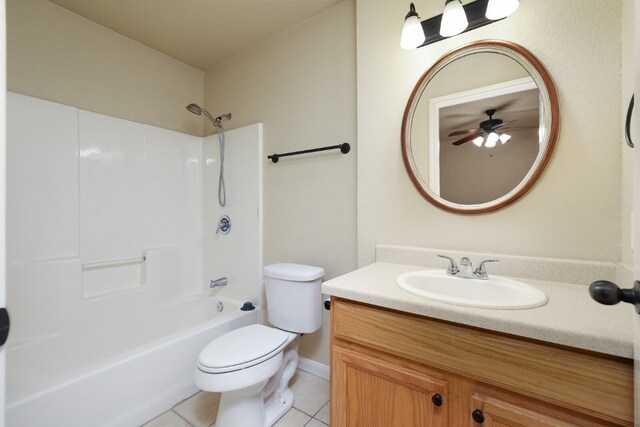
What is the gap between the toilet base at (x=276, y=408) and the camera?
141 centimetres

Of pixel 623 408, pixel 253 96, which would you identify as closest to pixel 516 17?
pixel 623 408

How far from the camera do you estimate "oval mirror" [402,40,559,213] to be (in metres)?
1.13

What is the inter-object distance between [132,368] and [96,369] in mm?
149

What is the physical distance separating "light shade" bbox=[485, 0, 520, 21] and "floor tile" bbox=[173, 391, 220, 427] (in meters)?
2.35

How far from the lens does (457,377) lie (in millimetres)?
822

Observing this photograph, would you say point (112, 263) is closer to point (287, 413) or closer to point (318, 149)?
point (287, 413)

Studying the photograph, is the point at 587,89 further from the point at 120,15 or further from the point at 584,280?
the point at 120,15

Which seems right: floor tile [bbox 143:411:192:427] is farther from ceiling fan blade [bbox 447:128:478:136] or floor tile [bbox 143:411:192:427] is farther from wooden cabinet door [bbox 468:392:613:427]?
ceiling fan blade [bbox 447:128:478:136]

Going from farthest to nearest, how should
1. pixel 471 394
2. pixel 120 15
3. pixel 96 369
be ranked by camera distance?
pixel 120 15 < pixel 96 369 < pixel 471 394

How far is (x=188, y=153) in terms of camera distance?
2.39 meters

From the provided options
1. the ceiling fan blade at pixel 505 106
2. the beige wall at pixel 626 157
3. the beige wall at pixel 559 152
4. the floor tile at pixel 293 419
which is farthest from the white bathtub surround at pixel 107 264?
the beige wall at pixel 626 157

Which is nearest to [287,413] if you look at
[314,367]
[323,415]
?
[323,415]

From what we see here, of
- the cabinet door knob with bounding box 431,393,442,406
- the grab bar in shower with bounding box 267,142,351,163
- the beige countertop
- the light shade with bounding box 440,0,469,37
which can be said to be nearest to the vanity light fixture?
the light shade with bounding box 440,0,469,37

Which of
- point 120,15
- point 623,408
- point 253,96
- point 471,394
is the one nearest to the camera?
point 623,408
